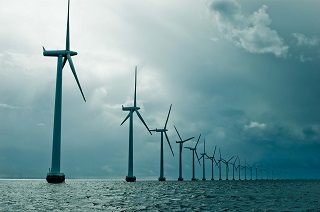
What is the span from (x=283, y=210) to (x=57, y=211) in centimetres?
2686

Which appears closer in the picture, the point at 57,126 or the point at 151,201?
the point at 151,201

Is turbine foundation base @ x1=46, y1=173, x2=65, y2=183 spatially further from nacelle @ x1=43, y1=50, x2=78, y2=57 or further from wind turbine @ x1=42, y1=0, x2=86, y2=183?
nacelle @ x1=43, y1=50, x2=78, y2=57

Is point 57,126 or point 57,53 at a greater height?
point 57,53

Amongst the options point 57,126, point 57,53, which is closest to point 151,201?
point 57,126

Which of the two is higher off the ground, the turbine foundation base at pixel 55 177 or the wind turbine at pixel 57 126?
the wind turbine at pixel 57 126

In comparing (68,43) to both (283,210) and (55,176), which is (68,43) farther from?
(283,210)

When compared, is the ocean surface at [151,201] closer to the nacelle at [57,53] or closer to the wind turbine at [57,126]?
the wind turbine at [57,126]

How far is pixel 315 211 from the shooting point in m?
50.1

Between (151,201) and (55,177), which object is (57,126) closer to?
(55,177)

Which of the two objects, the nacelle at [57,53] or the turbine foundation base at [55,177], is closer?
the turbine foundation base at [55,177]

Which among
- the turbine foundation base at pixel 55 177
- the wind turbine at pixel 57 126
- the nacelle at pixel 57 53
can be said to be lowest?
the turbine foundation base at pixel 55 177

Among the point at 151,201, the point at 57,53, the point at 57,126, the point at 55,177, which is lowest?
→ the point at 151,201

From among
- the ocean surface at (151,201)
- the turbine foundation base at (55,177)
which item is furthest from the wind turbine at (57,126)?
the ocean surface at (151,201)

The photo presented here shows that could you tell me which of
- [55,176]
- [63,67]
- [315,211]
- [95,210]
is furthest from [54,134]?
[315,211]
